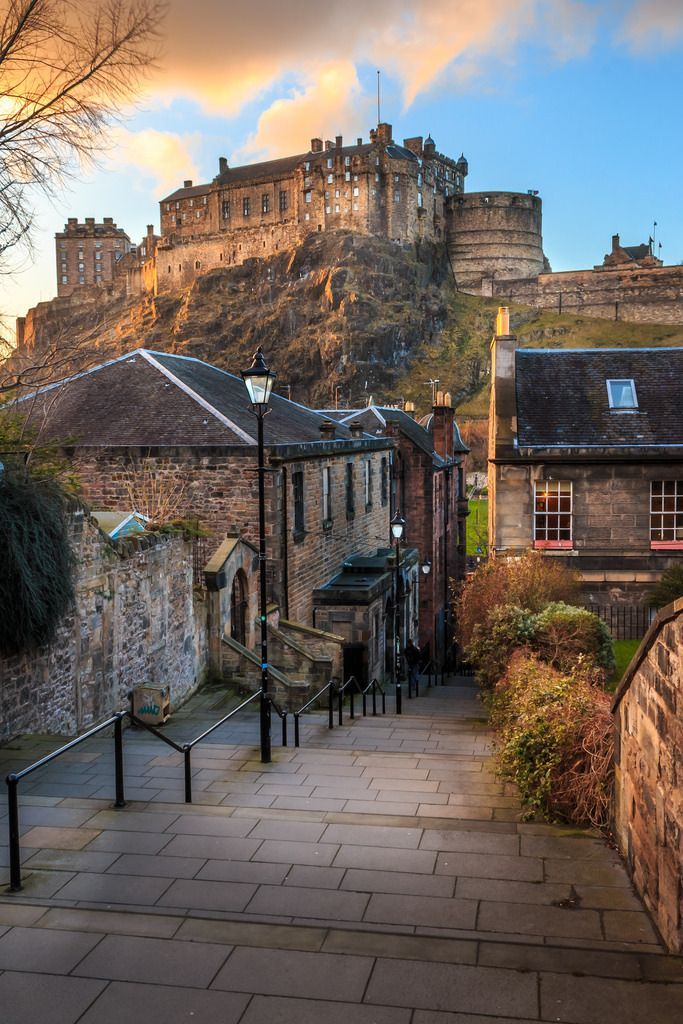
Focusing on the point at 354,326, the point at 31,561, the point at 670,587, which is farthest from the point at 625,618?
the point at 354,326

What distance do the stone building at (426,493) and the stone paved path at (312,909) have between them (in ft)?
78.5

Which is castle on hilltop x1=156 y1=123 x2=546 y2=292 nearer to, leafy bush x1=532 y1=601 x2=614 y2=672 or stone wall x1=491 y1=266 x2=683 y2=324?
stone wall x1=491 y1=266 x2=683 y2=324

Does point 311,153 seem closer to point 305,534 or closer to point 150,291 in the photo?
point 150,291

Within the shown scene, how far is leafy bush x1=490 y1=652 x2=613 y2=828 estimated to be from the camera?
7.52 metres

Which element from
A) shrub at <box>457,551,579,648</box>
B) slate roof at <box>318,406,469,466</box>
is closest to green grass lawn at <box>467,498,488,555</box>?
slate roof at <box>318,406,469,466</box>

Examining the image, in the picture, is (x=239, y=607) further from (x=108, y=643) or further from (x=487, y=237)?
(x=487, y=237)

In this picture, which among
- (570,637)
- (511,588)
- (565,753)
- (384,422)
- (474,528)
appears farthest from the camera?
(474,528)

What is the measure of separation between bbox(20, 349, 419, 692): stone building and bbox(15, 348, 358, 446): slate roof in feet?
0.13

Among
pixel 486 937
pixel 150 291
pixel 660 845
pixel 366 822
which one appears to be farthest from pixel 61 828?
pixel 150 291

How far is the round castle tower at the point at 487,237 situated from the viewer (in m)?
120

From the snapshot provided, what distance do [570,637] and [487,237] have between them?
115 meters

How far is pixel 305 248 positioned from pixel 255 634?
98.2 m

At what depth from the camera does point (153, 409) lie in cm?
1984

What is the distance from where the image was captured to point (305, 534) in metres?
20.8
